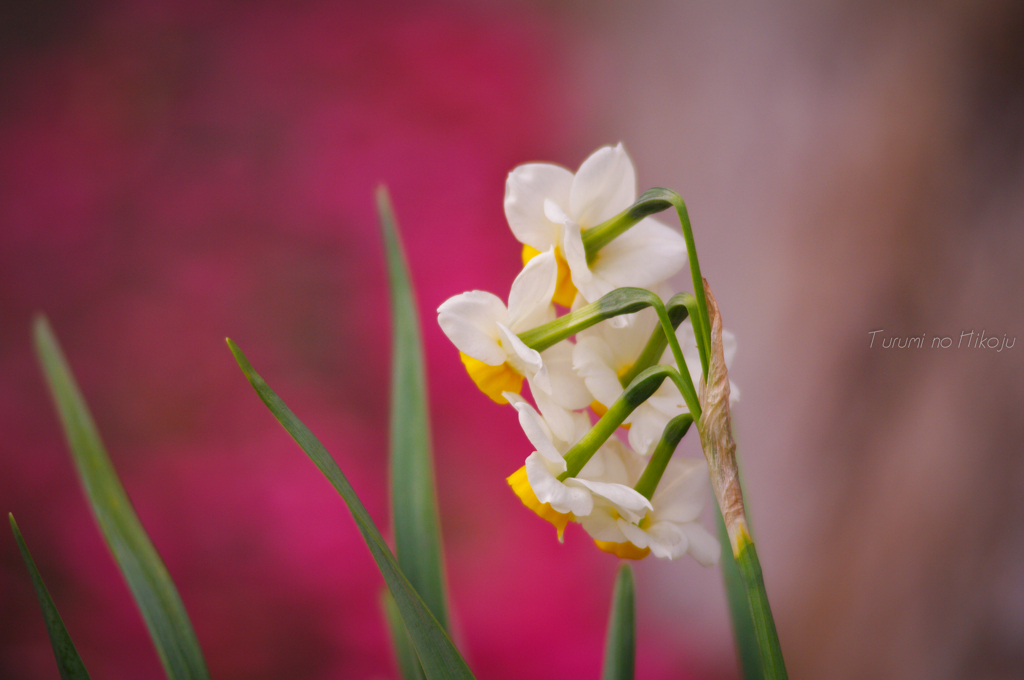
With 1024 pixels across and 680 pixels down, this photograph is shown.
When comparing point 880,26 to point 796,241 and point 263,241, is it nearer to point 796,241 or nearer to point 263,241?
point 796,241

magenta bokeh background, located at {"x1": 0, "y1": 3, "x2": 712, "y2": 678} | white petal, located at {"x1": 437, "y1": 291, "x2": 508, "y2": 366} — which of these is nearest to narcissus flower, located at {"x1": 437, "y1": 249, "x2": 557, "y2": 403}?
white petal, located at {"x1": 437, "y1": 291, "x2": 508, "y2": 366}

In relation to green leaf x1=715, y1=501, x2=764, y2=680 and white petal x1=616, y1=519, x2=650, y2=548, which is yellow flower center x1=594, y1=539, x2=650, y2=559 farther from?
green leaf x1=715, y1=501, x2=764, y2=680

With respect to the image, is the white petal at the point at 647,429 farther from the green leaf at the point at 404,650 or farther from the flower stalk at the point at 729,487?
the green leaf at the point at 404,650

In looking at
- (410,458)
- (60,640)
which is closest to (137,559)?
(60,640)

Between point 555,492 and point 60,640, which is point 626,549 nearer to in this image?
point 555,492

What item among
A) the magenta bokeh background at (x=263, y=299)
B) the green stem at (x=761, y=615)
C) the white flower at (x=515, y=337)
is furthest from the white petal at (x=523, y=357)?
the magenta bokeh background at (x=263, y=299)
